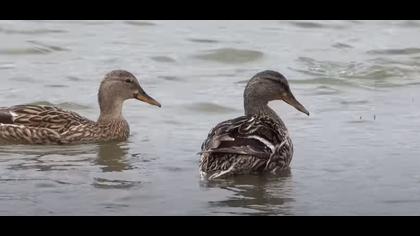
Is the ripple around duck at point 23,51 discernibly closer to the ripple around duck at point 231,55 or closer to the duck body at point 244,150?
the ripple around duck at point 231,55

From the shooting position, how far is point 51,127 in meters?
12.3

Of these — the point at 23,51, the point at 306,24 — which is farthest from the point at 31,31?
the point at 306,24

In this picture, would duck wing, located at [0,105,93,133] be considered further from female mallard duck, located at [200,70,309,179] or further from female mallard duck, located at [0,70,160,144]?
female mallard duck, located at [200,70,309,179]

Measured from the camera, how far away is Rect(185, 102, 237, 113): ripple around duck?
13.6 metres

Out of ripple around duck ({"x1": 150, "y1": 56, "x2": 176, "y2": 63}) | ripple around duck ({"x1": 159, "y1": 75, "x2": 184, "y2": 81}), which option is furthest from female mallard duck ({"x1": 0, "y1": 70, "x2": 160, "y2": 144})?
ripple around duck ({"x1": 150, "y1": 56, "x2": 176, "y2": 63})

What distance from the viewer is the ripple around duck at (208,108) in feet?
44.5

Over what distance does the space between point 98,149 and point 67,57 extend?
4.68m

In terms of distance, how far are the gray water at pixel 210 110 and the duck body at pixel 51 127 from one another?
0.18 metres

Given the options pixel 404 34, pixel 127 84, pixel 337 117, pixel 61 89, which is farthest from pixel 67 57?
pixel 404 34

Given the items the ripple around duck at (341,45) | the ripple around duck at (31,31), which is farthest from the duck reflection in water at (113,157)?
the ripple around duck at (341,45)

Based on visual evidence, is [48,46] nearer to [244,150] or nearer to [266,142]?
[266,142]

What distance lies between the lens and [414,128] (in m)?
12.6

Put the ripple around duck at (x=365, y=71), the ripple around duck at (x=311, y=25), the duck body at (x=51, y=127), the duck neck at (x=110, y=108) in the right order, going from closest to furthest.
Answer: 1. the duck body at (x=51, y=127)
2. the duck neck at (x=110, y=108)
3. the ripple around duck at (x=365, y=71)
4. the ripple around duck at (x=311, y=25)

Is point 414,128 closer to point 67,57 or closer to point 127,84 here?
point 127,84
